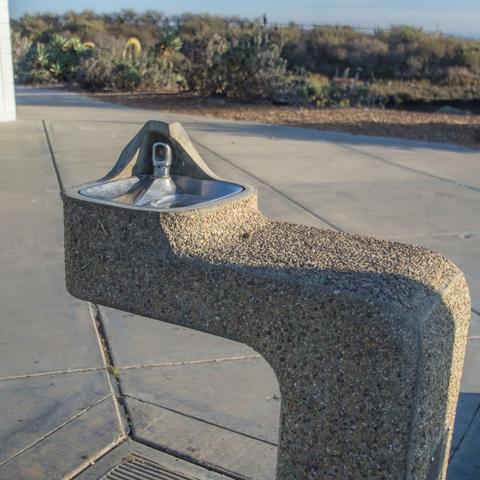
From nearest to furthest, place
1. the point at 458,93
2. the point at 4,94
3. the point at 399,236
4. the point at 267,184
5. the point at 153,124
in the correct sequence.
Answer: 1. the point at 153,124
2. the point at 399,236
3. the point at 267,184
4. the point at 4,94
5. the point at 458,93

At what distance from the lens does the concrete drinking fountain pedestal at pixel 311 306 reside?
7.26ft

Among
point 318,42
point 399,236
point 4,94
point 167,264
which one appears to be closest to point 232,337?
point 167,264

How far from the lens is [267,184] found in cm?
859

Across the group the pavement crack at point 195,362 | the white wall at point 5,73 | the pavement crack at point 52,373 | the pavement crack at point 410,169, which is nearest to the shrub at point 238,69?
the white wall at point 5,73

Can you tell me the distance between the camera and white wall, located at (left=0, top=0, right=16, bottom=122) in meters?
13.0

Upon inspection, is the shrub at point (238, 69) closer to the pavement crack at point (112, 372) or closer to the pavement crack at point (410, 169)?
the pavement crack at point (410, 169)

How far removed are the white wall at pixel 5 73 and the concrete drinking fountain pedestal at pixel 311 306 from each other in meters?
10.9

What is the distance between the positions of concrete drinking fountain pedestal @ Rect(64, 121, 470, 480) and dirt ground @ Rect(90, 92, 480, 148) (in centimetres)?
997

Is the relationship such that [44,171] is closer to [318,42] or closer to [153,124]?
[153,124]

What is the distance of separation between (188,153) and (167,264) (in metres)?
0.64

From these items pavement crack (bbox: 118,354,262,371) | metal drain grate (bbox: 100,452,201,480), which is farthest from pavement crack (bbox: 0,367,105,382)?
metal drain grate (bbox: 100,452,201,480)

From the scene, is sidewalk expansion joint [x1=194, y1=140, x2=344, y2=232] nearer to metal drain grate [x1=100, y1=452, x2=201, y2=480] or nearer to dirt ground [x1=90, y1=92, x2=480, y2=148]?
dirt ground [x1=90, y1=92, x2=480, y2=148]

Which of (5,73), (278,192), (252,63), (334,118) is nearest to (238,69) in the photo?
(252,63)

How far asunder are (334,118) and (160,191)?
11.9 metres
